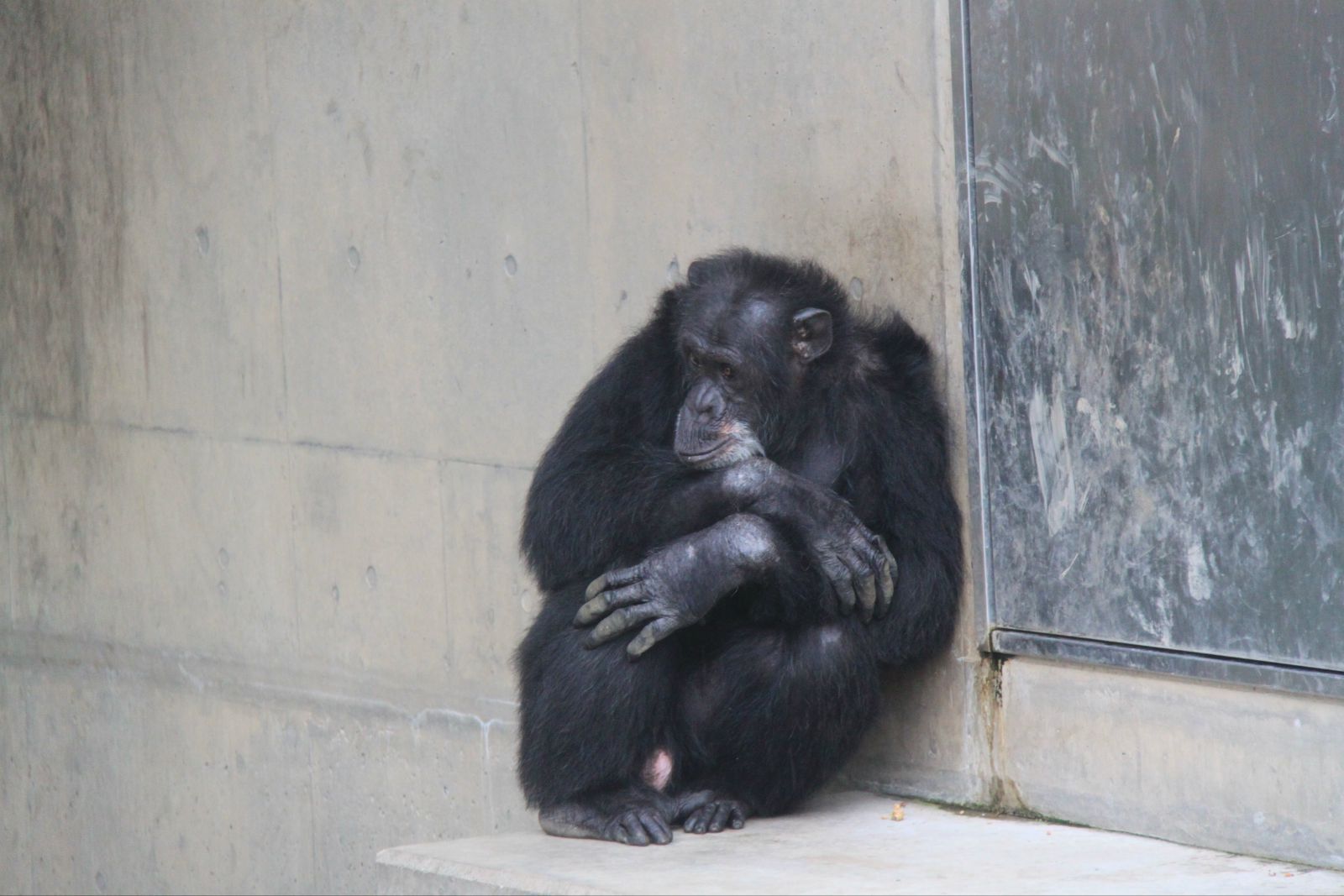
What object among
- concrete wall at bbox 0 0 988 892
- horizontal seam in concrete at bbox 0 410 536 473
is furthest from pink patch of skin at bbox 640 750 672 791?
horizontal seam in concrete at bbox 0 410 536 473

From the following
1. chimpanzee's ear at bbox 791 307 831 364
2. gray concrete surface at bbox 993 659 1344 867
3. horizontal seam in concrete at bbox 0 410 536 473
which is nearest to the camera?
gray concrete surface at bbox 993 659 1344 867

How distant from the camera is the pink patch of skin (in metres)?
5.03

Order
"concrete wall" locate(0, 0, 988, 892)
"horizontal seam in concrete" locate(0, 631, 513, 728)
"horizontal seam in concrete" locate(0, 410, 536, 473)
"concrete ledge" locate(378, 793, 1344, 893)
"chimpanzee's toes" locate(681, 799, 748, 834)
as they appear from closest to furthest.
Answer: "concrete ledge" locate(378, 793, 1344, 893) → "chimpanzee's toes" locate(681, 799, 748, 834) → "concrete wall" locate(0, 0, 988, 892) → "horizontal seam in concrete" locate(0, 410, 536, 473) → "horizontal seam in concrete" locate(0, 631, 513, 728)

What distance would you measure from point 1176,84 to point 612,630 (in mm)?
1985

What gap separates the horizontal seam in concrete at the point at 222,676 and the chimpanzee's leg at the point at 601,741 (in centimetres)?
179

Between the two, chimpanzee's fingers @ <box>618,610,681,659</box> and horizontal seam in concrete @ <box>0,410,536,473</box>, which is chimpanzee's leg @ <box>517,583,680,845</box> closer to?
chimpanzee's fingers @ <box>618,610,681,659</box>

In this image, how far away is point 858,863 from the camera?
15.0 feet

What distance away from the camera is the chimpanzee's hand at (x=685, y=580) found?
4867mm

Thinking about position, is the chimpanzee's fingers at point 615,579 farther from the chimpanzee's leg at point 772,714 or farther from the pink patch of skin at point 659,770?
the pink patch of skin at point 659,770

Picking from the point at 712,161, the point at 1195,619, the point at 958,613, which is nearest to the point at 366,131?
the point at 712,161

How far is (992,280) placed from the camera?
16.7 feet

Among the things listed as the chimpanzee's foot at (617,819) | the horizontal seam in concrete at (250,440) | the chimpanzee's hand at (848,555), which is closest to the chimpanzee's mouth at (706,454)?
the chimpanzee's hand at (848,555)

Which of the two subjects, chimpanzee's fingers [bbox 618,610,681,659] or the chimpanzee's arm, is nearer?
chimpanzee's fingers [bbox 618,610,681,659]

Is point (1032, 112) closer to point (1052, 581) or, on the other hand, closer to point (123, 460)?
point (1052, 581)
